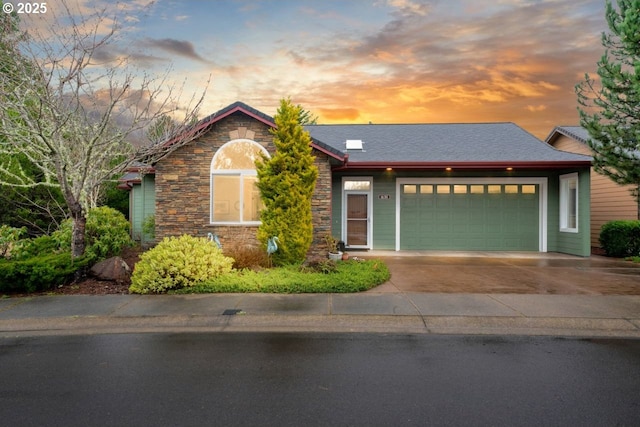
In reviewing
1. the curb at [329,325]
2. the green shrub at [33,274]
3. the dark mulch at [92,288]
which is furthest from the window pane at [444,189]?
the green shrub at [33,274]

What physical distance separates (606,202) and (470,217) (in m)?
6.35

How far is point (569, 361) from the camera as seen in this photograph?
16.4 ft

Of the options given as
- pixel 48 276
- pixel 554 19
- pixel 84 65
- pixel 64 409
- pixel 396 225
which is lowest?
pixel 64 409

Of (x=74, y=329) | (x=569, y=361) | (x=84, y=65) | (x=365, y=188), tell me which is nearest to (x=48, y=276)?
(x=74, y=329)

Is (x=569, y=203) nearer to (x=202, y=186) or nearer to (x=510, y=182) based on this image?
(x=510, y=182)

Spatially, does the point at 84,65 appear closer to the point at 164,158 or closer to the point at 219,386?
the point at 164,158

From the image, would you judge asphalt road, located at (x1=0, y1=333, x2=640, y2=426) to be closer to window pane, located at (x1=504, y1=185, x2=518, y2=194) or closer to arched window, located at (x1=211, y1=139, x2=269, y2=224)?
arched window, located at (x1=211, y1=139, x2=269, y2=224)

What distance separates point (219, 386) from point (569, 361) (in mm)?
3976

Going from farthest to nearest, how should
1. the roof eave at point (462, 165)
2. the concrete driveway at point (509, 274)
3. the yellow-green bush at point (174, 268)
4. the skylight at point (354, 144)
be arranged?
1. the skylight at point (354, 144)
2. the roof eave at point (462, 165)
3. the concrete driveway at point (509, 274)
4. the yellow-green bush at point (174, 268)

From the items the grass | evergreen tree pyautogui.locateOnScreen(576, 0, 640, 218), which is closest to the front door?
the grass

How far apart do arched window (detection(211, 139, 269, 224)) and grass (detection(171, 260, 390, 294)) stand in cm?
288

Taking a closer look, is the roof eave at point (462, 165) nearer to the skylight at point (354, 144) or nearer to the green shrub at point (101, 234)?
the skylight at point (354, 144)

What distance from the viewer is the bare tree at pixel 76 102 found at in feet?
28.3

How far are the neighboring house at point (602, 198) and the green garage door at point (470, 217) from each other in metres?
3.04
